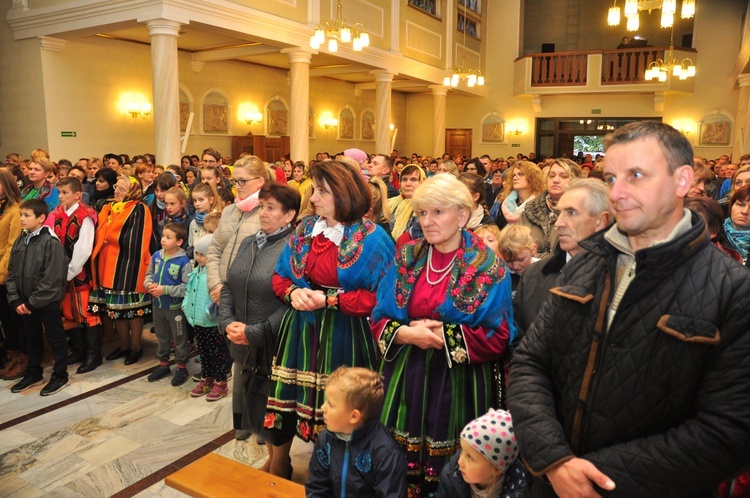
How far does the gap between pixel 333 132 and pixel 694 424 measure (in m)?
18.9

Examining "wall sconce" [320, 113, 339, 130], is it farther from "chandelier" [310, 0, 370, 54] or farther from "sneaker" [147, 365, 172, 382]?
"sneaker" [147, 365, 172, 382]

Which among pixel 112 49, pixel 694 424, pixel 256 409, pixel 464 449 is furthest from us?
pixel 112 49

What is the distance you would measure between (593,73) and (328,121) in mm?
9357

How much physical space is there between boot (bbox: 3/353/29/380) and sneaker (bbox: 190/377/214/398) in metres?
1.67

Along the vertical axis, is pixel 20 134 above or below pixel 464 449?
above

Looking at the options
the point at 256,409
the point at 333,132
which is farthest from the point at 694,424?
the point at 333,132

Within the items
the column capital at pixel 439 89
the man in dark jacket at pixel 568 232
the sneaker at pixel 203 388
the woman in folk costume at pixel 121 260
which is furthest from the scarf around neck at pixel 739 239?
the column capital at pixel 439 89

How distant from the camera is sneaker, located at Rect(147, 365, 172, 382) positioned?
16.8ft

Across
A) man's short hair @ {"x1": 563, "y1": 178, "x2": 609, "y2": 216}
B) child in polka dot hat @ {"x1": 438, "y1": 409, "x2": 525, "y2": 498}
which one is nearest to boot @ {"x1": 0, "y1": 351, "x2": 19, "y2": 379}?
child in polka dot hat @ {"x1": 438, "y1": 409, "x2": 525, "y2": 498}

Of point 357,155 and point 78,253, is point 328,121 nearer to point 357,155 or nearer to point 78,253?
point 357,155

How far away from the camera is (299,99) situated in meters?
12.5

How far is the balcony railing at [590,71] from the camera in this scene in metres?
19.3

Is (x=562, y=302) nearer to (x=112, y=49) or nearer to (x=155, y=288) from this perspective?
(x=155, y=288)

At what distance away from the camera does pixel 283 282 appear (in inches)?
121
